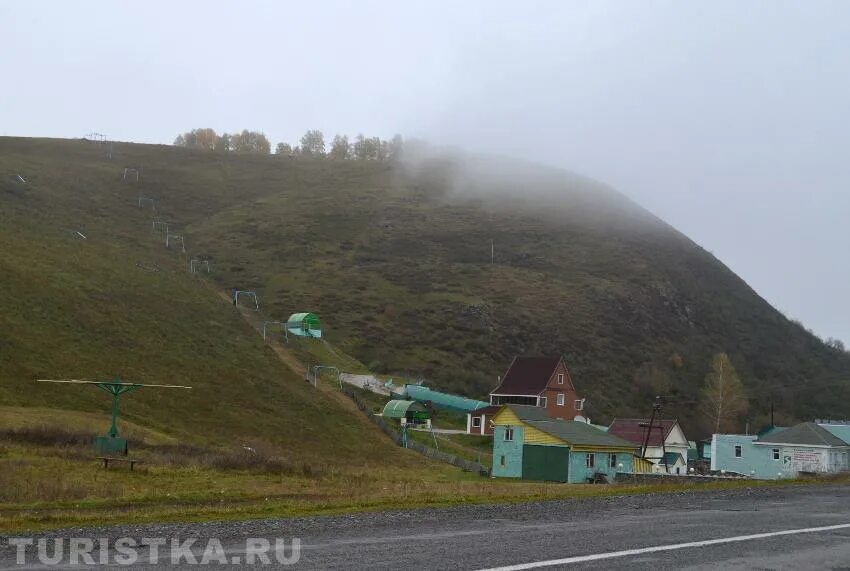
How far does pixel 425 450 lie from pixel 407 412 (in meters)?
12.5

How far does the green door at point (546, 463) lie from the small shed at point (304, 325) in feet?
131

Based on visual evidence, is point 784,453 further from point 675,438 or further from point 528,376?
point 528,376

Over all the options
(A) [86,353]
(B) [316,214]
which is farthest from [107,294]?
(B) [316,214]

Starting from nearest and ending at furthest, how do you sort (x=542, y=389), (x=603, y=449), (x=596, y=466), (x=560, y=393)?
(x=596, y=466), (x=603, y=449), (x=542, y=389), (x=560, y=393)

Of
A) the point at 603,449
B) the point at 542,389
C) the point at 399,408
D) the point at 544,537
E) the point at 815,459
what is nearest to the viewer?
the point at 544,537

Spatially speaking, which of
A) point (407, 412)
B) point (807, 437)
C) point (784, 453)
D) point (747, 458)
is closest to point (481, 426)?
point (407, 412)

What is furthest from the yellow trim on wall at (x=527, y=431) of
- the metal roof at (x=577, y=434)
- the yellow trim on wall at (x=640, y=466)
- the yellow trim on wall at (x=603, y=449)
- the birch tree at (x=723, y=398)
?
the birch tree at (x=723, y=398)

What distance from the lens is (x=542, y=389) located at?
271 feet

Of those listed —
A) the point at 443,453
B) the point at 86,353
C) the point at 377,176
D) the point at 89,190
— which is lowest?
the point at 443,453

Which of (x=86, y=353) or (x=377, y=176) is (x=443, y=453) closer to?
(x=86, y=353)

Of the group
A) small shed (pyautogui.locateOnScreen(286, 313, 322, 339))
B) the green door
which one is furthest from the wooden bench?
small shed (pyautogui.locateOnScreen(286, 313, 322, 339))

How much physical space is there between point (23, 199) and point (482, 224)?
242 feet

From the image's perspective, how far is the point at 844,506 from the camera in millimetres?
18375

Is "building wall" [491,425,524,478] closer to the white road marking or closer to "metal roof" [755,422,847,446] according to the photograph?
Answer: "metal roof" [755,422,847,446]
